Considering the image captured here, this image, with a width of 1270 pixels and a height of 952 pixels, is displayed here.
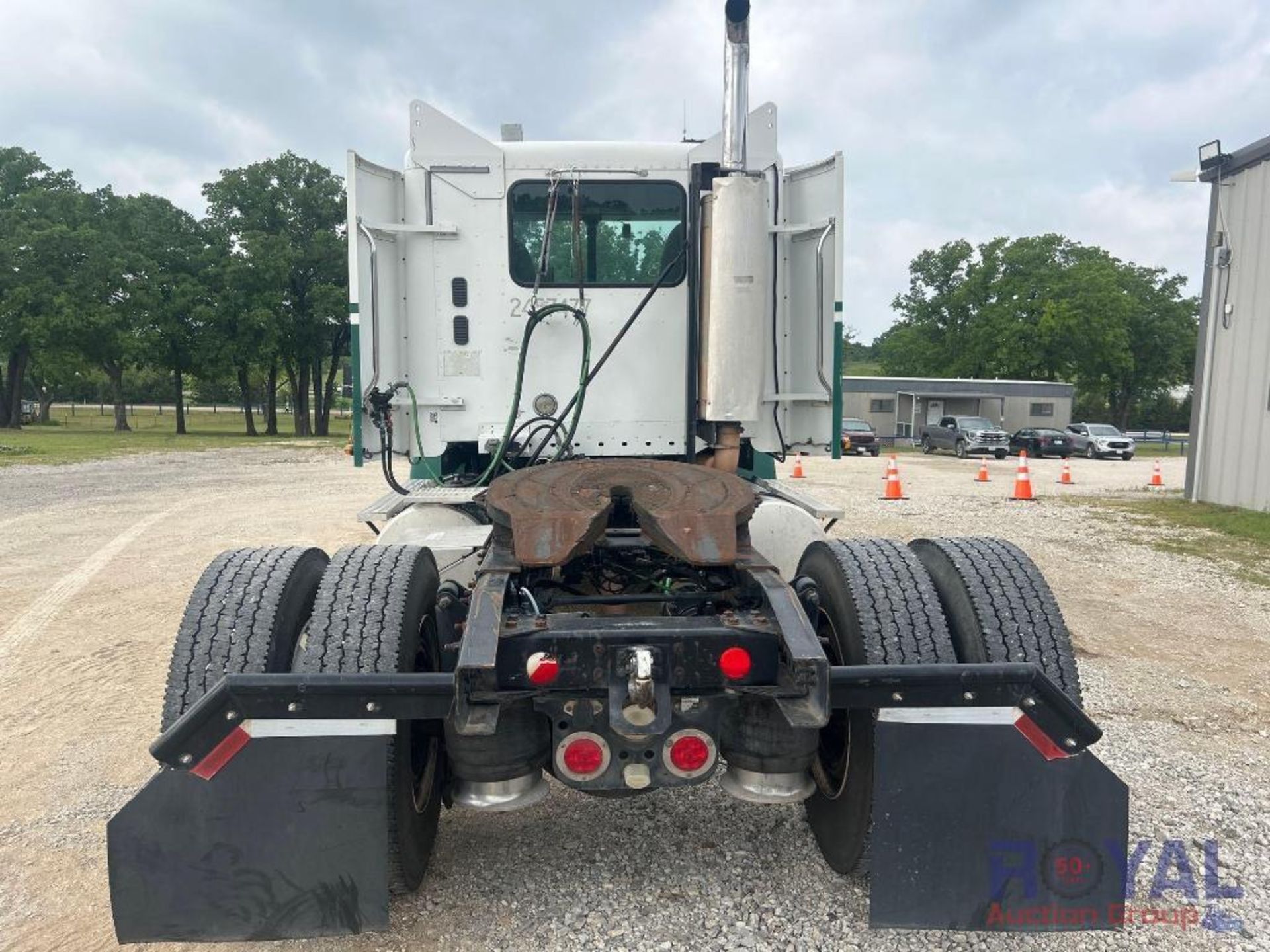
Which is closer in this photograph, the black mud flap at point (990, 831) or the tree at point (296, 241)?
the black mud flap at point (990, 831)

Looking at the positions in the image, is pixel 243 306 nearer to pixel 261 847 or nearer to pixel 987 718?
pixel 261 847

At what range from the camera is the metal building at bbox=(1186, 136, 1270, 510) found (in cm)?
1199

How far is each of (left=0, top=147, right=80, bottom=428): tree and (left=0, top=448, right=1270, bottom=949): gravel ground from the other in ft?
99.6

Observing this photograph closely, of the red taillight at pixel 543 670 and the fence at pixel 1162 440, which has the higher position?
the red taillight at pixel 543 670

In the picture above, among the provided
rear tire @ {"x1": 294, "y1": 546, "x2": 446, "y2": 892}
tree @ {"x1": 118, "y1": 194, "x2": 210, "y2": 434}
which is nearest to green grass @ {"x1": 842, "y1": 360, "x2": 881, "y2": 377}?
tree @ {"x1": 118, "y1": 194, "x2": 210, "y2": 434}

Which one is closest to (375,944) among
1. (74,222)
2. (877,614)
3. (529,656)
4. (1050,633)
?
(529,656)

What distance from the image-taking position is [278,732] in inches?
84.9

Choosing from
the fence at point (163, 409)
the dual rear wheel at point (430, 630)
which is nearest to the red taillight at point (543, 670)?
the dual rear wheel at point (430, 630)

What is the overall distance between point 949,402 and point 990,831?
1652 inches

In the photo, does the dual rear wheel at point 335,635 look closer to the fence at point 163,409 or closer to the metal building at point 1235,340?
the metal building at point 1235,340

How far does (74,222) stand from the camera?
35.5 metres

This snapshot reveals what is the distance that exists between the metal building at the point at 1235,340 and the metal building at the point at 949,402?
26443mm

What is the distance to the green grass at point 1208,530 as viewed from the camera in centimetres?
873

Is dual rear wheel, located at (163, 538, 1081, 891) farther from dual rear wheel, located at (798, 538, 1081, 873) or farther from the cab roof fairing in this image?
the cab roof fairing
